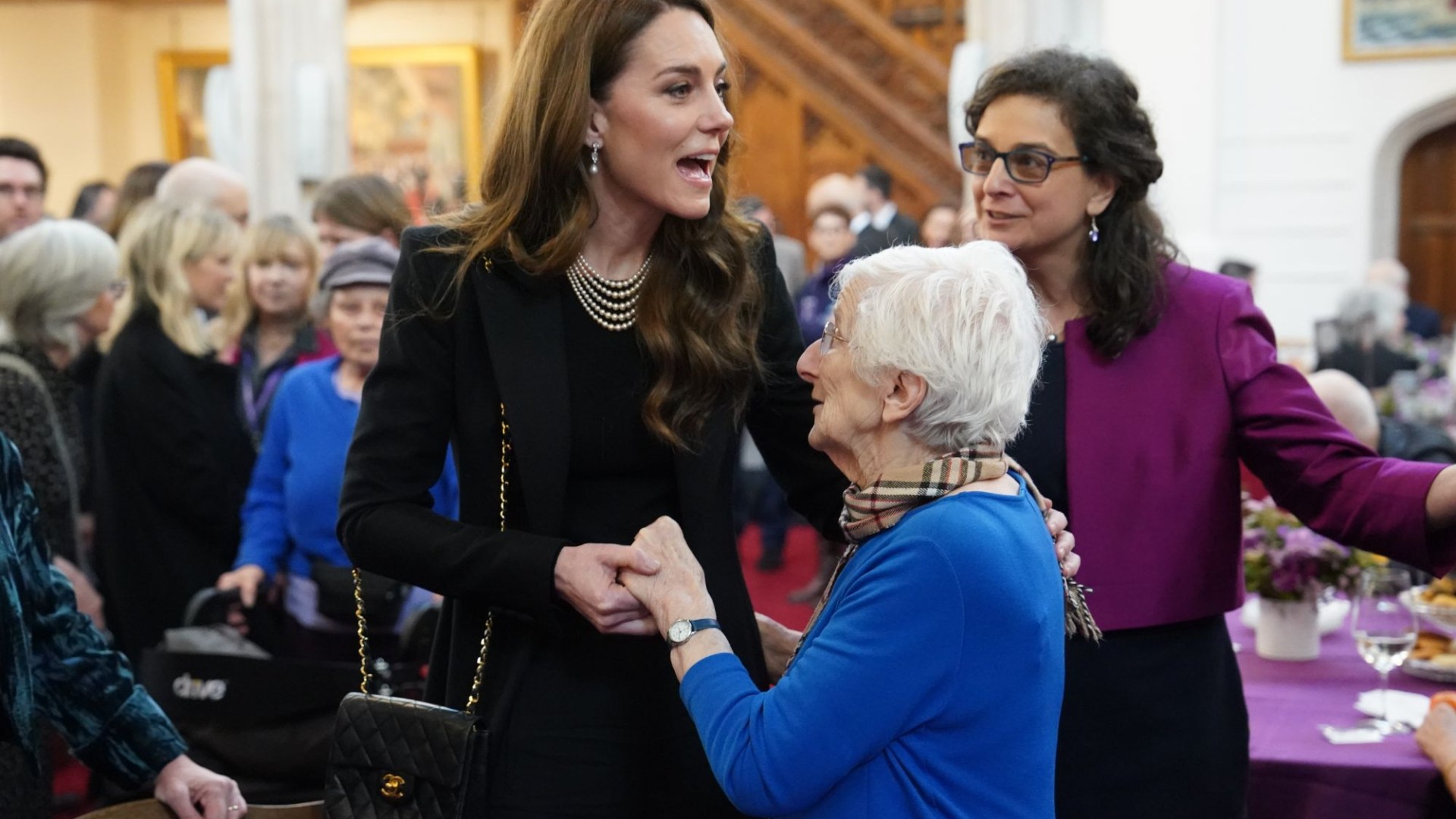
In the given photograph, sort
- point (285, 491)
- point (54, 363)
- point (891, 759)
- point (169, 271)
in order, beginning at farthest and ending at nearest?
point (169, 271) < point (54, 363) < point (285, 491) < point (891, 759)

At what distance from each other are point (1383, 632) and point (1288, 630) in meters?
0.38

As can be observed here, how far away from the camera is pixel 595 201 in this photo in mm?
1947

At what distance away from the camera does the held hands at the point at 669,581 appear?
1698 millimetres

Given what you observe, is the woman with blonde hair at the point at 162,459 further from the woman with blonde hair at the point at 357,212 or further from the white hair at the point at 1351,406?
the white hair at the point at 1351,406

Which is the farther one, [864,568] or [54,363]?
[54,363]

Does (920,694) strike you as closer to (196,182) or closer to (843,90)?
(196,182)

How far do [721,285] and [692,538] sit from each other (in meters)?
0.35

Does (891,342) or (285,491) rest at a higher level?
(891,342)

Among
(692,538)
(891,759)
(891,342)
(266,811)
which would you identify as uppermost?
(891,342)

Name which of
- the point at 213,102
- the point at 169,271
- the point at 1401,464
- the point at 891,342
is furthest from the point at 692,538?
the point at 213,102

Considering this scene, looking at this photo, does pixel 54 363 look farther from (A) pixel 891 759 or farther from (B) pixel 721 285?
(A) pixel 891 759

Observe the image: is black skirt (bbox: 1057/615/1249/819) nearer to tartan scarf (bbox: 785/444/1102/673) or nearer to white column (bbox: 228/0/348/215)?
tartan scarf (bbox: 785/444/1102/673)

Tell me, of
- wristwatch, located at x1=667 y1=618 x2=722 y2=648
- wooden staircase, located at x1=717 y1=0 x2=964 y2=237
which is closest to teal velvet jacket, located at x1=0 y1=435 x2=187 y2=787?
wristwatch, located at x1=667 y1=618 x2=722 y2=648

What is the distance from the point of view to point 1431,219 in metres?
12.7
